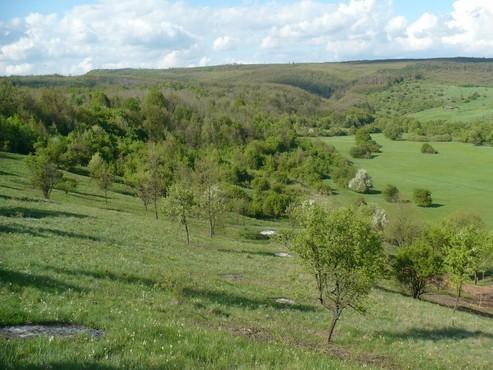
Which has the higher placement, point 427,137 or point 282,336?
point 282,336

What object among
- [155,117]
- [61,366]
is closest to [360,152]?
[155,117]

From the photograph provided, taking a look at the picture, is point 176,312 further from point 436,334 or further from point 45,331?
point 436,334

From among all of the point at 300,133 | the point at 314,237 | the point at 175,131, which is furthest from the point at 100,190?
the point at 300,133

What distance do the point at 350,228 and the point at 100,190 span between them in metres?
60.7

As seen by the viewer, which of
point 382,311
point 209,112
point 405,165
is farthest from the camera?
point 209,112

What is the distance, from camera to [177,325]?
13.7 metres

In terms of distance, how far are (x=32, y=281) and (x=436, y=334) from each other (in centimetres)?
1933

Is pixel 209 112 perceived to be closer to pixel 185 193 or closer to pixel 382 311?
pixel 185 193

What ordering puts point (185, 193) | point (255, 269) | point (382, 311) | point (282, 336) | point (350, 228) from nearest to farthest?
1. point (282, 336)
2. point (350, 228)
3. point (382, 311)
4. point (255, 269)
5. point (185, 193)

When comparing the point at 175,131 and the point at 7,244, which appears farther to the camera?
the point at 175,131

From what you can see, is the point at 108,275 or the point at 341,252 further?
the point at 108,275

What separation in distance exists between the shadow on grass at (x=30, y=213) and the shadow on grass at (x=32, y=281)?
70.4 ft

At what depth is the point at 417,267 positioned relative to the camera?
138 feet

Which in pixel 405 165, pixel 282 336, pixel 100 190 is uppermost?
pixel 282 336
